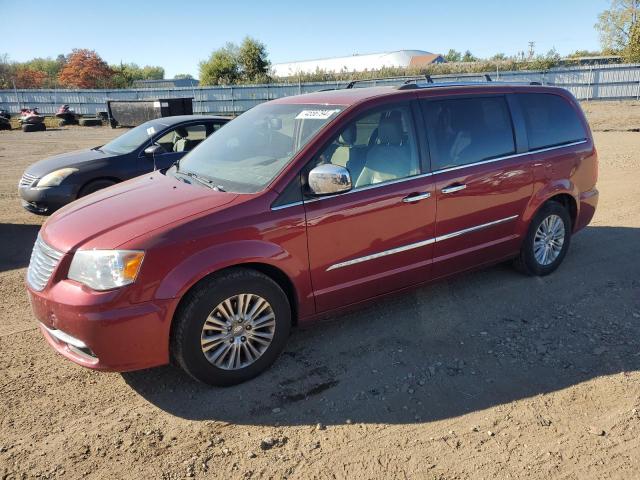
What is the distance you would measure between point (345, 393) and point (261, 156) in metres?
1.85

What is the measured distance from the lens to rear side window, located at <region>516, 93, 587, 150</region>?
4.91 metres

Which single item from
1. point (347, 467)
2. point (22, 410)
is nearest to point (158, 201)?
point (22, 410)

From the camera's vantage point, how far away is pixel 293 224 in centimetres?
347

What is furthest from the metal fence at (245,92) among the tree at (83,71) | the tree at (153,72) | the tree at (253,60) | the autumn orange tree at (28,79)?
the tree at (153,72)

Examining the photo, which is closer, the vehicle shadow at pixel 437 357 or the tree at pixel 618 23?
the vehicle shadow at pixel 437 357

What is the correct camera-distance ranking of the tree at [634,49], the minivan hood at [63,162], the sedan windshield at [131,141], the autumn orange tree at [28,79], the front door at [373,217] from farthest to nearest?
the autumn orange tree at [28,79] → the tree at [634,49] → the sedan windshield at [131,141] → the minivan hood at [63,162] → the front door at [373,217]

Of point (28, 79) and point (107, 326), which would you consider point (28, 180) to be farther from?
point (28, 79)

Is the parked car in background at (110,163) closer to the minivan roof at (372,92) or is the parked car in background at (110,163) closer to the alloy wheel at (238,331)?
the minivan roof at (372,92)

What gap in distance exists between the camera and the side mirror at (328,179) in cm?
344

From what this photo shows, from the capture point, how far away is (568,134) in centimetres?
523

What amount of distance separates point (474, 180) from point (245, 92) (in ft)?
94.1

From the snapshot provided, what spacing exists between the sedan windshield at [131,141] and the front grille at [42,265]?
14.7 ft

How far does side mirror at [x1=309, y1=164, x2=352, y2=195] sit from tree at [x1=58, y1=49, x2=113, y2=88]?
232 feet

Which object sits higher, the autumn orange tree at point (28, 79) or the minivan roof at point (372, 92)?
the autumn orange tree at point (28, 79)
